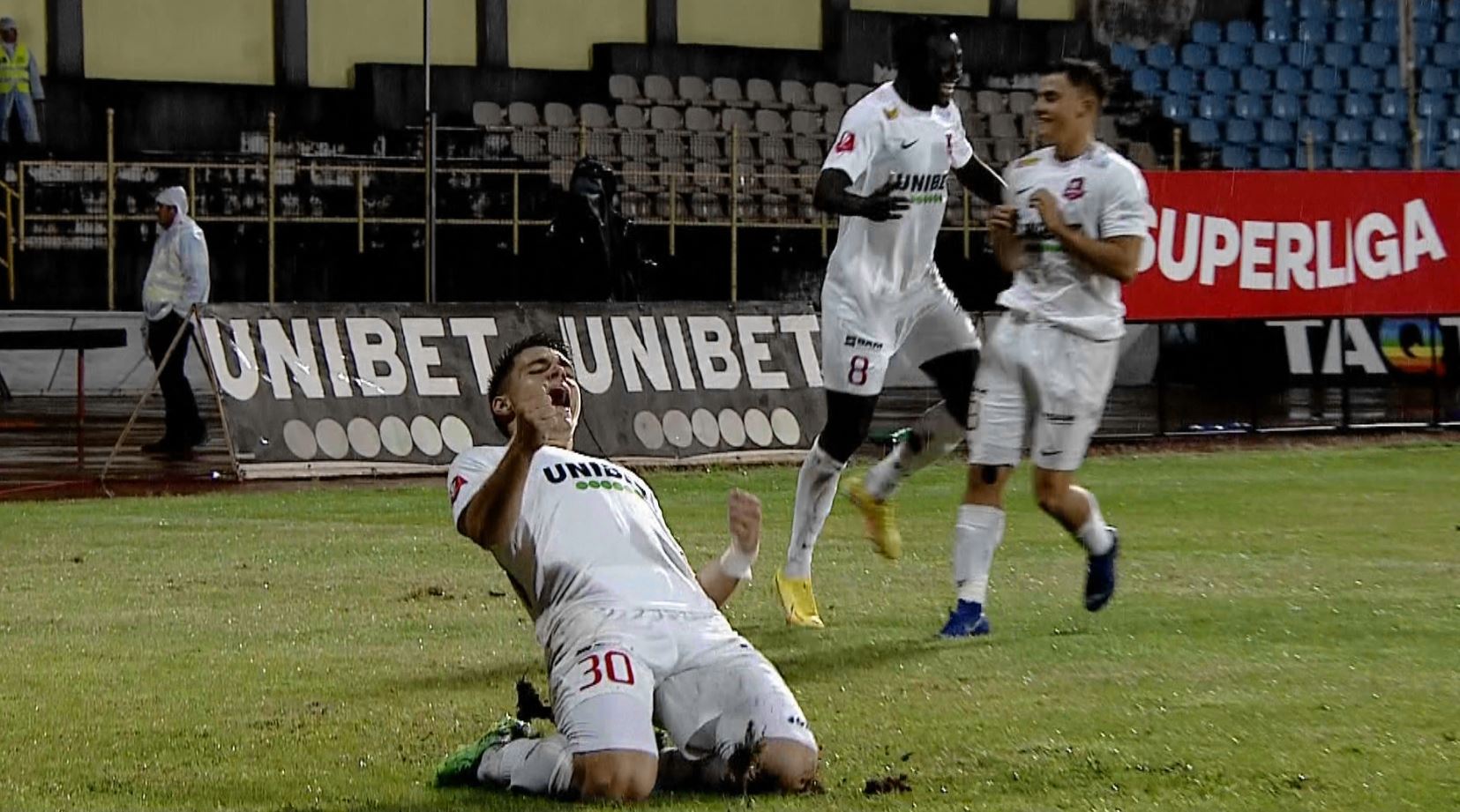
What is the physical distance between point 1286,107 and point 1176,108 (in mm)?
2034

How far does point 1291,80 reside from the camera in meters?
38.6

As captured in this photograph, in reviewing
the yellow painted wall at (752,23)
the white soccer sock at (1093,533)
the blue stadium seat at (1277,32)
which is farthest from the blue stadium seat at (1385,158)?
the white soccer sock at (1093,533)

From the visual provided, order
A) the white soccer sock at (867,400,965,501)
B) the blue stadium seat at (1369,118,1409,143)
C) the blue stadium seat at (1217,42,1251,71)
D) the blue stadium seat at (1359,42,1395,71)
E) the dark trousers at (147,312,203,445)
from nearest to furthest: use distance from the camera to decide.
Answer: the white soccer sock at (867,400,965,501)
the dark trousers at (147,312,203,445)
the blue stadium seat at (1369,118,1409,143)
the blue stadium seat at (1217,42,1251,71)
the blue stadium seat at (1359,42,1395,71)

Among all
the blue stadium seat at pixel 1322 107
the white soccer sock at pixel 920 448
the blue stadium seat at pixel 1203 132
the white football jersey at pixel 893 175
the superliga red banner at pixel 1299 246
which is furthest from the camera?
the blue stadium seat at pixel 1322 107

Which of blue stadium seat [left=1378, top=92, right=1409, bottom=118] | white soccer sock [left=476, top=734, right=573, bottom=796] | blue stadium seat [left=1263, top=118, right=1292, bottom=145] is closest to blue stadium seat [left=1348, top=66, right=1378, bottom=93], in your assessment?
blue stadium seat [left=1378, top=92, right=1409, bottom=118]

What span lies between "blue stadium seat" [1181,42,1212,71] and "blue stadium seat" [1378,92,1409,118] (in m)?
2.86

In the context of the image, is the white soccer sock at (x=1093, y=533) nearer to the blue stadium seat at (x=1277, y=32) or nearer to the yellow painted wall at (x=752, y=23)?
the yellow painted wall at (x=752, y=23)

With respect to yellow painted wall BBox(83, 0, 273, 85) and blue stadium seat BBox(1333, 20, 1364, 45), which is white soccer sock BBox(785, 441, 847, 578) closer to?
yellow painted wall BBox(83, 0, 273, 85)

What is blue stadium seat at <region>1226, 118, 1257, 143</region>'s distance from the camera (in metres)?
37.2

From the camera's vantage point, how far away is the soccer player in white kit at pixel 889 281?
9.72 meters

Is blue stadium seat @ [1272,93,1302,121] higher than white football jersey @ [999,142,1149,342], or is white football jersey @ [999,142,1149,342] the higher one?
blue stadium seat @ [1272,93,1302,121]

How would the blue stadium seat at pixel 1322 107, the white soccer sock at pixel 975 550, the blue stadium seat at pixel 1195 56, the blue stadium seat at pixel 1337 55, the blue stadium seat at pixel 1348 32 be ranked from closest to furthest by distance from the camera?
the white soccer sock at pixel 975 550, the blue stadium seat at pixel 1322 107, the blue stadium seat at pixel 1195 56, the blue stadium seat at pixel 1337 55, the blue stadium seat at pixel 1348 32

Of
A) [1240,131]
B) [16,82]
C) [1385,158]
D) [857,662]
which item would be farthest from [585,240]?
[857,662]

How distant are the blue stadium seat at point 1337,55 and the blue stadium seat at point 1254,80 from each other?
3.87ft
